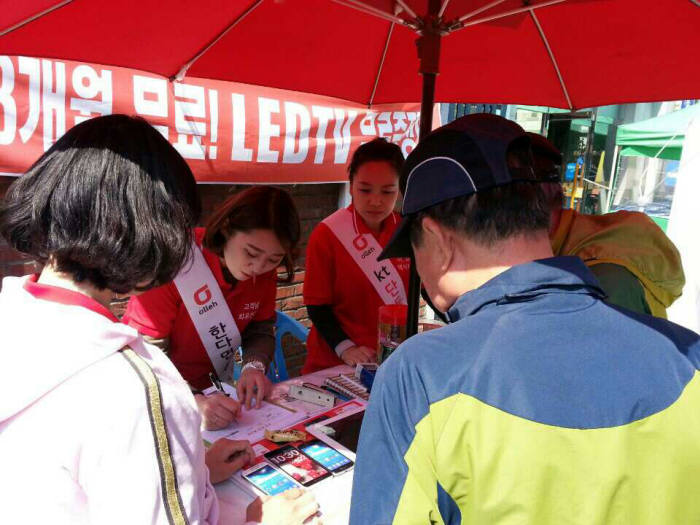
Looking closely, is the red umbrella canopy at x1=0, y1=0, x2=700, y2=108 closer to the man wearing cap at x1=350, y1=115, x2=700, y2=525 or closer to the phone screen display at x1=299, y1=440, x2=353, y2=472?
the man wearing cap at x1=350, y1=115, x2=700, y2=525

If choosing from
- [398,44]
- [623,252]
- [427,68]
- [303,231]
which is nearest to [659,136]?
[303,231]

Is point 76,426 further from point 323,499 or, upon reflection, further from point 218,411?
point 218,411

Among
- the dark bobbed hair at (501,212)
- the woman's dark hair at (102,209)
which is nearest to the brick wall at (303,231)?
the woman's dark hair at (102,209)

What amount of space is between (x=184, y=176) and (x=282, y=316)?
239 cm

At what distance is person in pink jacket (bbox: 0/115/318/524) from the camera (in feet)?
2.67

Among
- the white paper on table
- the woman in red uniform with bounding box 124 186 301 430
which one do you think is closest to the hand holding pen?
the white paper on table

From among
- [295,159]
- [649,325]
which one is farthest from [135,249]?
[295,159]

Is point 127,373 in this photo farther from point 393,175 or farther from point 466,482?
point 393,175

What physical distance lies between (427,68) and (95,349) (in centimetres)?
160

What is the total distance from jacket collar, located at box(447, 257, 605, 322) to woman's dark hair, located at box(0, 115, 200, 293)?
610 mm

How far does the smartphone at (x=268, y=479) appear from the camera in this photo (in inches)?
55.4

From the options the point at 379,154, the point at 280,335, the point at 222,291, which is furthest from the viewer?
the point at 280,335

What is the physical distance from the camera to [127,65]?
211 centimetres

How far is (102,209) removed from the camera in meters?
0.93
